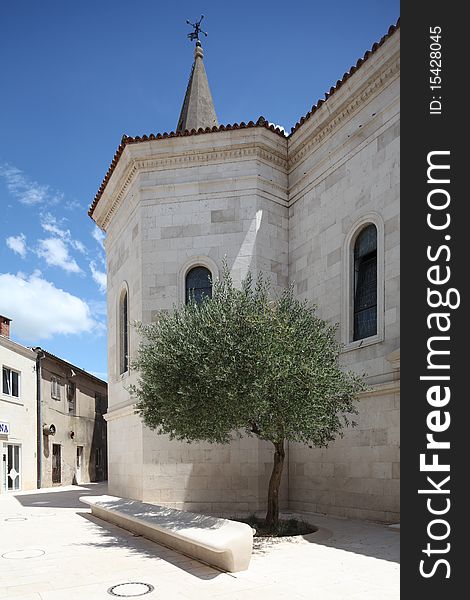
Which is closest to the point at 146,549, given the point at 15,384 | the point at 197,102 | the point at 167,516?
the point at 167,516

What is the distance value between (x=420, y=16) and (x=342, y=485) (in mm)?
9538

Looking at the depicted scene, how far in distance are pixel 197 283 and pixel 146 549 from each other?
7.63 meters

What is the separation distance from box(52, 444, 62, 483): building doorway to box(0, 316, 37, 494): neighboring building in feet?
7.10

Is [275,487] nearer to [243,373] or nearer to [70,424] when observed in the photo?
[243,373]

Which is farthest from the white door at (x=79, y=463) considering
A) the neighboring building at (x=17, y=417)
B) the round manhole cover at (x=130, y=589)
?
the round manhole cover at (x=130, y=589)

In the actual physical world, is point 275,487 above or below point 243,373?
below

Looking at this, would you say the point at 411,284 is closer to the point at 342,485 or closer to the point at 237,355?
the point at 237,355

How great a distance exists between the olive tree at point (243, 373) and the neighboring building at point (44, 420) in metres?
15.8

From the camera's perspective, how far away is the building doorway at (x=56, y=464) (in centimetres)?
2711

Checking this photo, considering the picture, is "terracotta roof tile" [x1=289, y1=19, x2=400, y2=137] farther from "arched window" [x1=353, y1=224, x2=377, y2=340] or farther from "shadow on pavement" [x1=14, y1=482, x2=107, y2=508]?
"shadow on pavement" [x1=14, y1=482, x2=107, y2=508]

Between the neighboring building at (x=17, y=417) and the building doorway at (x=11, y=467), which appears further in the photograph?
the neighboring building at (x=17, y=417)

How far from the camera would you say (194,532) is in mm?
8148

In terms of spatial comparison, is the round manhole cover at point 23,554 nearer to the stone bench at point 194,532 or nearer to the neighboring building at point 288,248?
the stone bench at point 194,532

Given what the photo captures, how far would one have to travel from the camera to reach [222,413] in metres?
9.16
